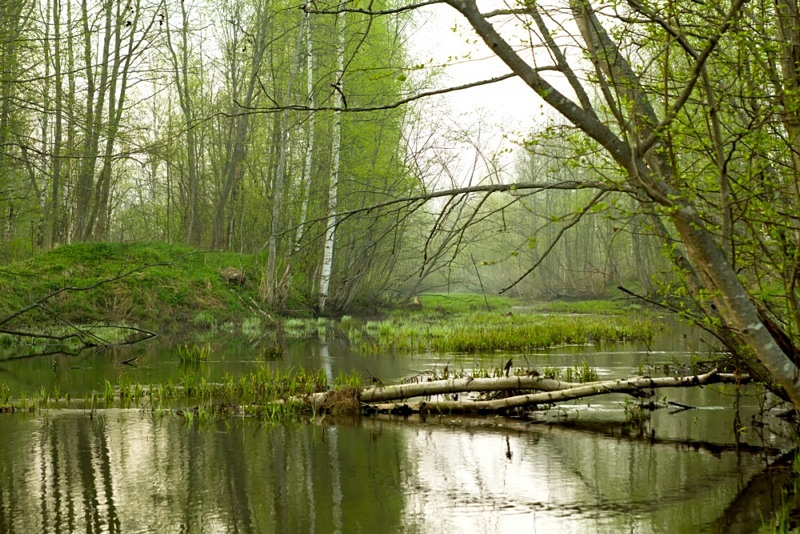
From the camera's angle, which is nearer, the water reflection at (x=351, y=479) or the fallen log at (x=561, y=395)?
the water reflection at (x=351, y=479)

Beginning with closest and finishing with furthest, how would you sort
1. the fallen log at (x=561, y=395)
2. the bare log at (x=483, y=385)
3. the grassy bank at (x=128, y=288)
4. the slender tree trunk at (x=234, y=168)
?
the fallen log at (x=561, y=395) → the bare log at (x=483, y=385) → the grassy bank at (x=128, y=288) → the slender tree trunk at (x=234, y=168)

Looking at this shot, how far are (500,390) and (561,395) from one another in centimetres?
93

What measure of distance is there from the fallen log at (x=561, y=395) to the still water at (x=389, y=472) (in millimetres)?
164

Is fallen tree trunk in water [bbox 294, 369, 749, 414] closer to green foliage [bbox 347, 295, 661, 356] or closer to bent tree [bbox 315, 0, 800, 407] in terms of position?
bent tree [bbox 315, 0, 800, 407]

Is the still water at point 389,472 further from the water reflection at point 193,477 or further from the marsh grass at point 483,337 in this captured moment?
the marsh grass at point 483,337

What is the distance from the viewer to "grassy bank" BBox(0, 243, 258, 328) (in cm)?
1761

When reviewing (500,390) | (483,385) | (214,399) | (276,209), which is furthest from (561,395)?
(276,209)

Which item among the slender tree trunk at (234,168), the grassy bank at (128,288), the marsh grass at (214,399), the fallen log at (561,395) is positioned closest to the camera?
the fallen log at (561,395)

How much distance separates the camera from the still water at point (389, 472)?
4.82 metres

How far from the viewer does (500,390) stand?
27.4 ft

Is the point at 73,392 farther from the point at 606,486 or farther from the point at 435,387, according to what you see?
the point at 606,486

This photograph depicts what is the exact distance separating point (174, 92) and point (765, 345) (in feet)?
113

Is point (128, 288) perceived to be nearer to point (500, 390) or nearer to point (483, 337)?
point (483, 337)

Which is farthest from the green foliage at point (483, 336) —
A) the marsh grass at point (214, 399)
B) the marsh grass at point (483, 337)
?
the marsh grass at point (214, 399)
